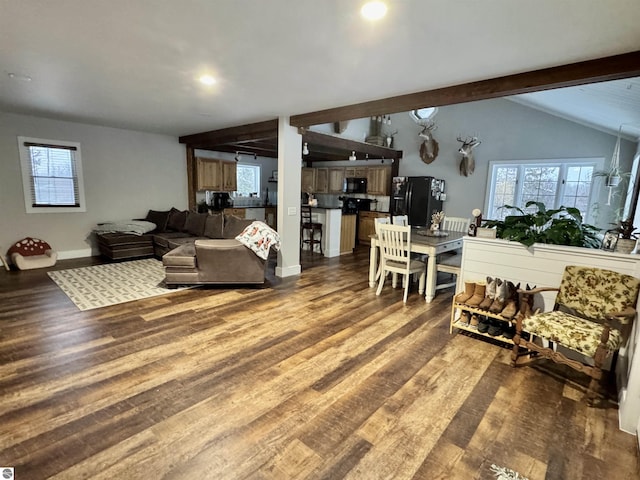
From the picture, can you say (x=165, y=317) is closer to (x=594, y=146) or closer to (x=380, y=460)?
(x=380, y=460)

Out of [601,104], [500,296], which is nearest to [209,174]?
[500,296]

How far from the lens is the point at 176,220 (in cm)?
653

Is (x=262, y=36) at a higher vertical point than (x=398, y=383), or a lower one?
higher

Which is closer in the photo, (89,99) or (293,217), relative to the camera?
(89,99)

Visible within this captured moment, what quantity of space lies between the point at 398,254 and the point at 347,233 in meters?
3.02

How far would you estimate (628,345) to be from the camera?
2367mm

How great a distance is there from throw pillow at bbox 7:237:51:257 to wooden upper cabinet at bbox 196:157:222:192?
3219 millimetres

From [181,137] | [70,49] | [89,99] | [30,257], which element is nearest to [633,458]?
[70,49]

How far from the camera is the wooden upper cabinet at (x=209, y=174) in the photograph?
7605 millimetres

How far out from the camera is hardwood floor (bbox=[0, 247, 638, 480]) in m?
1.67

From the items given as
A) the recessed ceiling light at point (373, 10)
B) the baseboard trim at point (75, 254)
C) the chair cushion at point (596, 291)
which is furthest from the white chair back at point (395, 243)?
the baseboard trim at point (75, 254)

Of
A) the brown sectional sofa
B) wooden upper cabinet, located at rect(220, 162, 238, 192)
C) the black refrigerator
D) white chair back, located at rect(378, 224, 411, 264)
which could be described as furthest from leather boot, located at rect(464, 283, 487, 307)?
wooden upper cabinet, located at rect(220, 162, 238, 192)

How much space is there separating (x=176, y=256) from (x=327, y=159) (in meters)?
6.14

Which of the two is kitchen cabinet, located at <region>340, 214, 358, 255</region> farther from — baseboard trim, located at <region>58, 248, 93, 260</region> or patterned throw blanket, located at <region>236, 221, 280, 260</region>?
baseboard trim, located at <region>58, 248, 93, 260</region>
